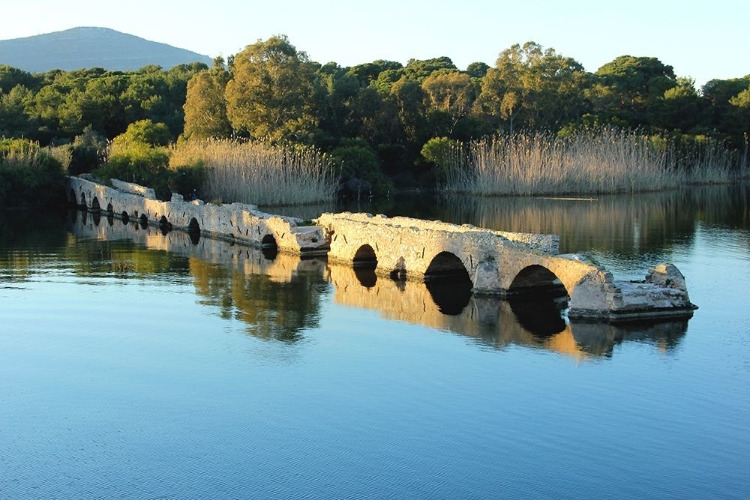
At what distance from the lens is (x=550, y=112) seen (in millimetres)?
60750

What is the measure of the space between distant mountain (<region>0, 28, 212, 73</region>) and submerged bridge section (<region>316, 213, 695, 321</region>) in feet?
450

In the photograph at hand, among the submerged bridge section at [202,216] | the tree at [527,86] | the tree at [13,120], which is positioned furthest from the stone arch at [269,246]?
the tree at [527,86]

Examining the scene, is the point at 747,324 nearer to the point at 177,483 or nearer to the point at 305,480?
the point at 305,480

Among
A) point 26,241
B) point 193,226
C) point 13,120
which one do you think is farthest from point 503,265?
point 13,120

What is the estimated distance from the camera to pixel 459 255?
22.0 metres

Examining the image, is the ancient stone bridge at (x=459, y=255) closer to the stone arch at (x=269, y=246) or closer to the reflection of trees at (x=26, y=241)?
the stone arch at (x=269, y=246)

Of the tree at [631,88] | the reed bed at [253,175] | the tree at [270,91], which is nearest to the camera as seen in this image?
the reed bed at [253,175]

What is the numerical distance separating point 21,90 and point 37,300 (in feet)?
140

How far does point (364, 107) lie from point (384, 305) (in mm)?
38211

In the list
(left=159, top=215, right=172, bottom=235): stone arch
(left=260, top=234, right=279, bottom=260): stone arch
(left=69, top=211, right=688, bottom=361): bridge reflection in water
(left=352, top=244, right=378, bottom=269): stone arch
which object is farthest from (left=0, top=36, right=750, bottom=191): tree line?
(left=352, top=244, right=378, bottom=269): stone arch

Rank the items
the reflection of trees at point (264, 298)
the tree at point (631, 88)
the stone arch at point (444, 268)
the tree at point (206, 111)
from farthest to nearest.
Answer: the tree at point (631, 88)
the tree at point (206, 111)
the stone arch at point (444, 268)
the reflection of trees at point (264, 298)

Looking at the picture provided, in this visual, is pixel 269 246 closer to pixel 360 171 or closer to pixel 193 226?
pixel 193 226

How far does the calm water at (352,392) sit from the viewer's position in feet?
38.2

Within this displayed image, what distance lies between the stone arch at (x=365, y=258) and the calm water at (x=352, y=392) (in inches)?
84.4
